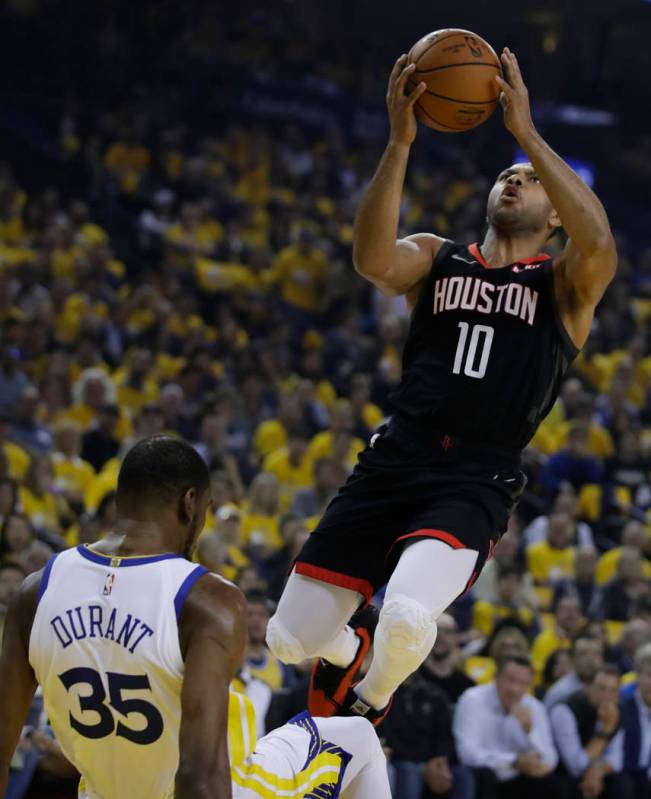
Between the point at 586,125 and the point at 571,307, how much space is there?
17.8m

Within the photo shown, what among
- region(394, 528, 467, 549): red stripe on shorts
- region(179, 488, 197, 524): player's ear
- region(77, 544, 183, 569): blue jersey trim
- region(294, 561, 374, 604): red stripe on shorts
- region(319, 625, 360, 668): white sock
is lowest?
region(77, 544, 183, 569): blue jersey trim

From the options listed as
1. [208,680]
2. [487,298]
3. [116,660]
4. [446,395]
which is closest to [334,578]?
[446,395]

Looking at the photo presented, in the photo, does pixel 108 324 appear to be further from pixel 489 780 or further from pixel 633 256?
pixel 633 256

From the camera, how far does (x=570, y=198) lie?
4.45 m

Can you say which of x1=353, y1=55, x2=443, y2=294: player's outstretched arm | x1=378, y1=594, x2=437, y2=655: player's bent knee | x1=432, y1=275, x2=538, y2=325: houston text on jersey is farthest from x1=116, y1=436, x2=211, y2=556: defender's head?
x1=432, y1=275, x2=538, y2=325: houston text on jersey

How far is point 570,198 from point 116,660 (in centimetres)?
217

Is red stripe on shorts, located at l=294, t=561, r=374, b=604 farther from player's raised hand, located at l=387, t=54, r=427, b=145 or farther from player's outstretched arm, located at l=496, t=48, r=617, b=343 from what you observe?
player's raised hand, located at l=387, t=54, r=427, b=145

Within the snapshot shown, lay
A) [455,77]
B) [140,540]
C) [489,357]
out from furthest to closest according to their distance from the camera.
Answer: [489,357] → [455,77] → [140,540]

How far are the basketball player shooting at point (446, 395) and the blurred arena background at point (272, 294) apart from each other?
8.40 feet

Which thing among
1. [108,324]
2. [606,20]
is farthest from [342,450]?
[606,20]

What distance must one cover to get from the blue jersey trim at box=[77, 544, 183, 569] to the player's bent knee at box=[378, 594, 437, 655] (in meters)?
1.01

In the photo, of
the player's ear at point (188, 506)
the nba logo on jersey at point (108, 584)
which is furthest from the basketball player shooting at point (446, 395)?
the nba logo on jersey at point (108, 584)

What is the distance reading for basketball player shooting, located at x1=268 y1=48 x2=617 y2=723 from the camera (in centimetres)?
452

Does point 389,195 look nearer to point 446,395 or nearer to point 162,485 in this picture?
point 446,395
